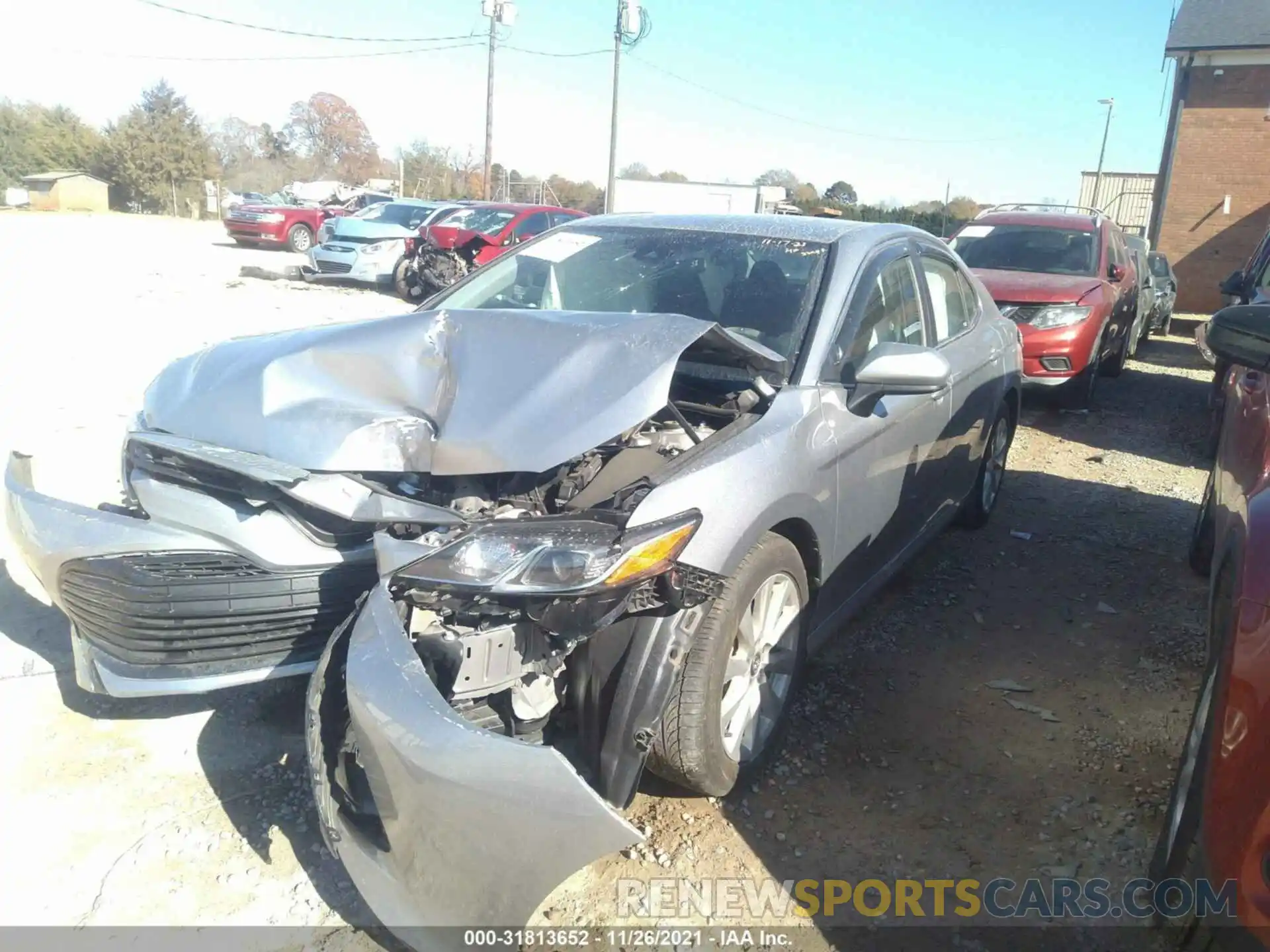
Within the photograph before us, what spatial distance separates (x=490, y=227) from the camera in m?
14.0

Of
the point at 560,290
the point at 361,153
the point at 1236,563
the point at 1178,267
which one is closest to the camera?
the point at 1236,563

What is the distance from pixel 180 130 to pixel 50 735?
157 ft

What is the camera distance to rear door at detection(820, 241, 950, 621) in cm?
311

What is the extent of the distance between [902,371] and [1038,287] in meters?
5.86

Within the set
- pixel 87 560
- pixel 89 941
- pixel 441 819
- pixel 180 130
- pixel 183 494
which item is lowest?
pixel 89 941

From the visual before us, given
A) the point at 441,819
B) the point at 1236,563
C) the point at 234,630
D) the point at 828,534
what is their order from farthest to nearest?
the point at 828,534 → the point at 234,630 → the point at 1236,563 → the point at 441,819

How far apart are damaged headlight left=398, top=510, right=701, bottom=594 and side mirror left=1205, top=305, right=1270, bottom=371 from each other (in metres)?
1.52

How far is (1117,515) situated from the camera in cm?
574

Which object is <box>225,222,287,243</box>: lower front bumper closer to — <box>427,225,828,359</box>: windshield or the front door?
<box>427,225,828,359</box>: windshield

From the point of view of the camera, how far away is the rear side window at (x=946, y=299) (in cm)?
410

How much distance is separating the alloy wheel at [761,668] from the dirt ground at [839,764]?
0.67ft

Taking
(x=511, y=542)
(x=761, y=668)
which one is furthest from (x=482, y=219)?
(x=511, y=542)

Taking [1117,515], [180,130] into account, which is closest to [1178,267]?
[1117,515]

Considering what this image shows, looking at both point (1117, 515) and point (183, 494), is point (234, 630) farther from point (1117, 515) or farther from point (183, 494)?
point (1117, 515)
